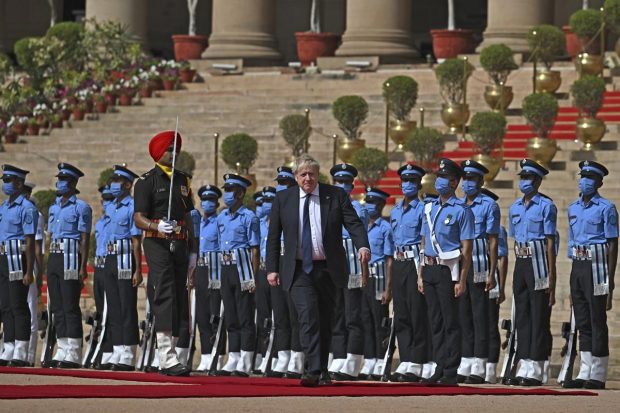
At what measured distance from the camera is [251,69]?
129 ft

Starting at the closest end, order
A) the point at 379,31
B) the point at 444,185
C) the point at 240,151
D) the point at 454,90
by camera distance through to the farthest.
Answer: the point at 444,185, the point at 240,151, the point at 454,90, the point at 379,31

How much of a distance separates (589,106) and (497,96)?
316 cm

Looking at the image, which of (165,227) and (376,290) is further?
(376,290)

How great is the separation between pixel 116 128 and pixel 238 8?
18.4 feet

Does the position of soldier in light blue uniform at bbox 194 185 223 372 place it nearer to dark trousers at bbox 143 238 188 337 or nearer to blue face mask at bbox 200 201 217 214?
blue face mask at bbox 200 201 217 214

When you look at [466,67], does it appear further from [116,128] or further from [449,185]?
[449,185]

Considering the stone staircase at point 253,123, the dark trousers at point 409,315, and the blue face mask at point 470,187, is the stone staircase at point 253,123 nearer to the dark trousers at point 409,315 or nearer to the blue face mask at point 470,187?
the blue face mask at point 470,187

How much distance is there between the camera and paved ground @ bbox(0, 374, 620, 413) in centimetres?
1581

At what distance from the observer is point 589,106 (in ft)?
96.6

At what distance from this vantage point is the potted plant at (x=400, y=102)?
31.8 metres

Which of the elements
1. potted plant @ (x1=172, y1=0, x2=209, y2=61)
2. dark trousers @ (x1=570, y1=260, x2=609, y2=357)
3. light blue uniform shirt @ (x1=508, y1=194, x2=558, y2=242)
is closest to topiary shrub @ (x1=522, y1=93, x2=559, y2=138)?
light blue uniform shirt @ (x1=508, y1=194, x2=558, y2=242)

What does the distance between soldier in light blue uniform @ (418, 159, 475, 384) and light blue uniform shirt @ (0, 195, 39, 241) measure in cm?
447

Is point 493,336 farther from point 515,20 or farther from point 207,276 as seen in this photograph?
point 515,20

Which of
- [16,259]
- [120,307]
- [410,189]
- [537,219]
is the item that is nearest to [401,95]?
[120,307]
